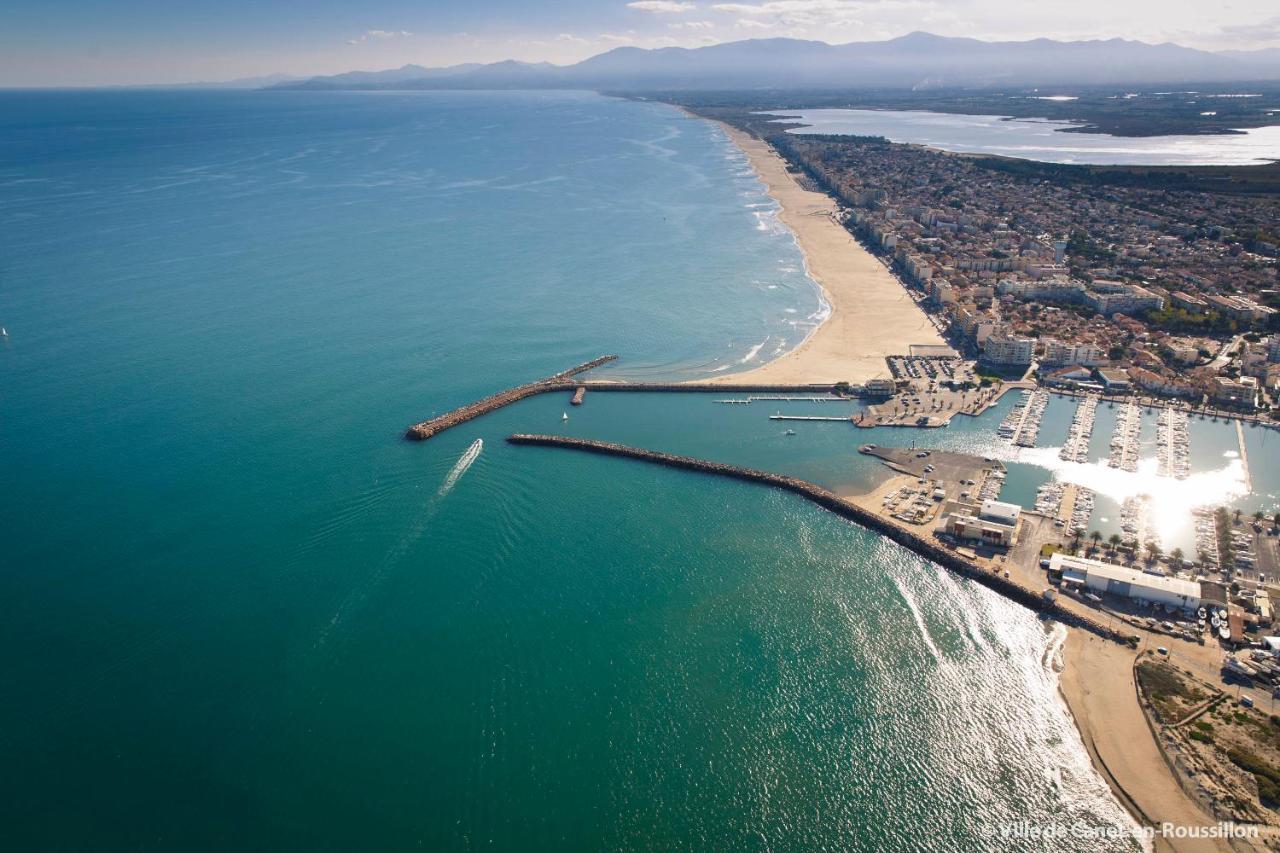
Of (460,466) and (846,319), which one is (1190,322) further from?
(460,466)

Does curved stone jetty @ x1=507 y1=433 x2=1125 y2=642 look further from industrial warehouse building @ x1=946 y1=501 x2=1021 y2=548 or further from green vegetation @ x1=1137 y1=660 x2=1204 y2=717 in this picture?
green vegetation @ x1=1137 y1=660 x2=1204 y2=717

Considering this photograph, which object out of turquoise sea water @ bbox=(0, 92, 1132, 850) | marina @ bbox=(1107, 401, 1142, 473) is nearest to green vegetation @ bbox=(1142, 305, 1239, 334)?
marina @ bbox=(1107, 401, 1142, 473)

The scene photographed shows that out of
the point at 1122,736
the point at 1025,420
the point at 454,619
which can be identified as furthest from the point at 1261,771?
the point at 454,619

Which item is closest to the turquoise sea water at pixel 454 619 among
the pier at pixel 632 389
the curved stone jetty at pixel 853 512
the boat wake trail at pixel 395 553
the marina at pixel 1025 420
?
the boat wake trail at pixel 395 553

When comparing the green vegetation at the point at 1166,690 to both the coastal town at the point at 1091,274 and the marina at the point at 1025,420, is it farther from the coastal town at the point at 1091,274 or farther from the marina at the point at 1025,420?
the coastal town at the point at 1091,274

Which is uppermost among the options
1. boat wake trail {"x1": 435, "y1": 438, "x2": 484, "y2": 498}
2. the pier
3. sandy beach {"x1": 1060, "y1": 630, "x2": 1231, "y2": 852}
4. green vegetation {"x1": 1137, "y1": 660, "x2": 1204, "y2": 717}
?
the pier

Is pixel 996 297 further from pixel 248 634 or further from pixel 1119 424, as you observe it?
pixel 248 634
